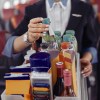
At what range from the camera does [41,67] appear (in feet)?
2.81

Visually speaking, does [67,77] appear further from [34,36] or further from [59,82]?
[34,36]

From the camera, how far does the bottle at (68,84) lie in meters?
0.86

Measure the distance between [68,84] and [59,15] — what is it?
26.7 inches

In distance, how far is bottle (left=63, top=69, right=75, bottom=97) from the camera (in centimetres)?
86

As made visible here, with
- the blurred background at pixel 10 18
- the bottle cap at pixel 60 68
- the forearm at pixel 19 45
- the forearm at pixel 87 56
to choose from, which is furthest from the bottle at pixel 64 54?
the blurred background at pixel 10 18

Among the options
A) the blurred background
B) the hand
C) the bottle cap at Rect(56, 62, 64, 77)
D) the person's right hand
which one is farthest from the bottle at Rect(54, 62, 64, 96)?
the blurred background

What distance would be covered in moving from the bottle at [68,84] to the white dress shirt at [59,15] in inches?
24.0

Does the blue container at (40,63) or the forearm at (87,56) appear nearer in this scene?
the blue container at (40,63)

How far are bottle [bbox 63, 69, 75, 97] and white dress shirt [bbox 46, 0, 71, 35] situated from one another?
24.0 inches

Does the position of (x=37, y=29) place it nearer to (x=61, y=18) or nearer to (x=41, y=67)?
(x=41, y=67)

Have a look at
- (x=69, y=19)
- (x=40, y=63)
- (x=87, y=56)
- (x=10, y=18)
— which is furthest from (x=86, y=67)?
(x=10, y=18)

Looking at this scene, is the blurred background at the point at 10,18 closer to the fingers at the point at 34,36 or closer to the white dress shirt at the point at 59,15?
the white dress shirt at the point at 59,15

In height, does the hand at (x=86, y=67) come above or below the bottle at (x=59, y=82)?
below

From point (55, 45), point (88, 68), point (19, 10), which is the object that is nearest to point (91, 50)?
point (88, 68)
